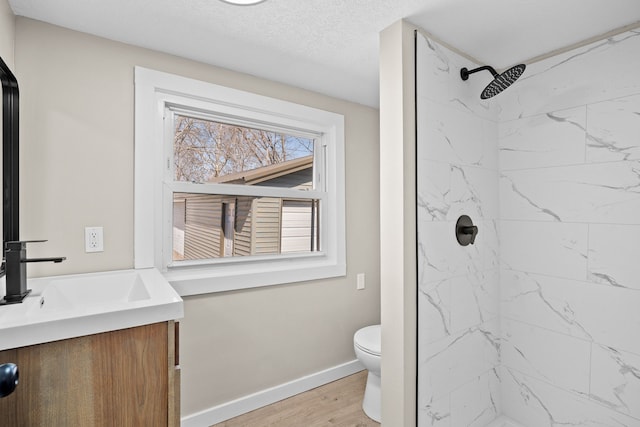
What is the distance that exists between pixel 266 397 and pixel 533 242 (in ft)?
6.32

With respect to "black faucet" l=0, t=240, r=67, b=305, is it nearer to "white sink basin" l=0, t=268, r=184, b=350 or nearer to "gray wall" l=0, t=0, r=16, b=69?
"white sink basin" l=0, t=268, r=184, b=350

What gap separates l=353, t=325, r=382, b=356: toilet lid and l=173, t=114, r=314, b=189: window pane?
1.16 meters

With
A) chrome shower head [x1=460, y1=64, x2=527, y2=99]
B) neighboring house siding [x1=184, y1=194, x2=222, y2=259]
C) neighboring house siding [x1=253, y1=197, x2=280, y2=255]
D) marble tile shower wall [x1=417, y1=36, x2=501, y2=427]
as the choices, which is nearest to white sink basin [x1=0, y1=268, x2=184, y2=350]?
neighboring house siding [x1=184, y1=194, x2=222, y2=259]

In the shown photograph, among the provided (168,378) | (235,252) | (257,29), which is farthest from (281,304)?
(257,29)

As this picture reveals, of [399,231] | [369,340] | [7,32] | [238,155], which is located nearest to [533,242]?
[399,231]

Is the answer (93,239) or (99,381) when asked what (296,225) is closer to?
(93,239)

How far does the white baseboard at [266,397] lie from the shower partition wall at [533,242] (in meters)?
0.97

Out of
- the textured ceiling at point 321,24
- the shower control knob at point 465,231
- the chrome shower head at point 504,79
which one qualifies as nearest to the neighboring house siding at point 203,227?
the textured ceiling at point 321,24

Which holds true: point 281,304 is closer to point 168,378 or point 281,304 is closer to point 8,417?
point 168,378

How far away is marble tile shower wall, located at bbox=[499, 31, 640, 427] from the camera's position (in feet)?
5.33

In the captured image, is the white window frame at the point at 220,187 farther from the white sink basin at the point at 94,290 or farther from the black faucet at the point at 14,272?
the black faucet at the point at 14,272

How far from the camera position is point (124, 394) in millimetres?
1068

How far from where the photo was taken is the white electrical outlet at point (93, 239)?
1.66 meters

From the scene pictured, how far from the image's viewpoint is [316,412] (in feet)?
6.97
